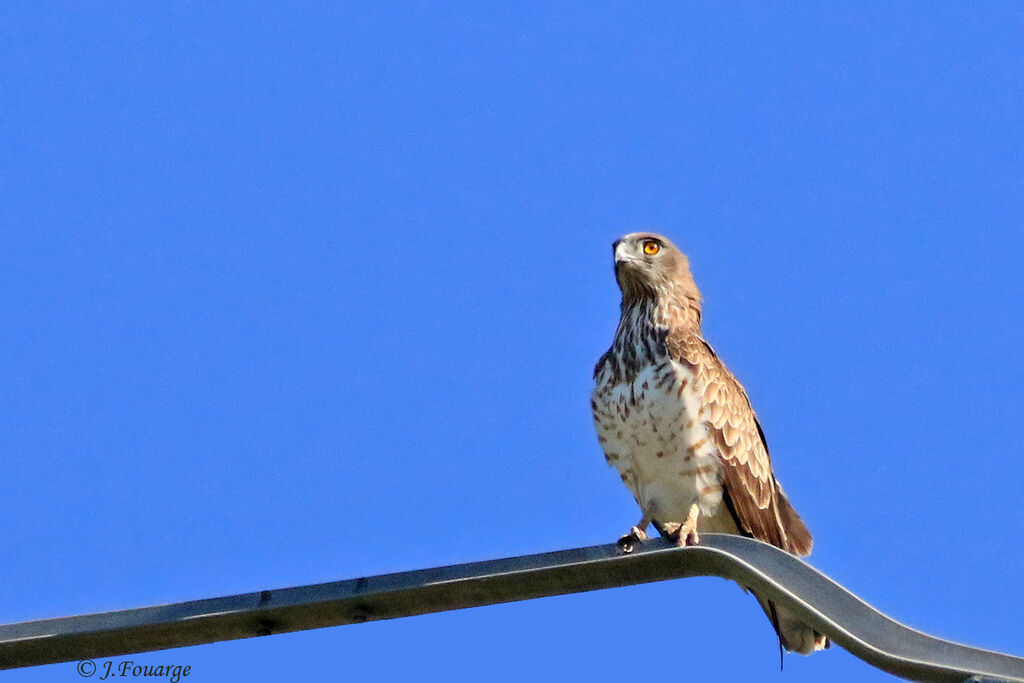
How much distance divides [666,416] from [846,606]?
341 cm

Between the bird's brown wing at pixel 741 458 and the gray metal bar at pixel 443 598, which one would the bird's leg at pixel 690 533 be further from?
the bird's brown wing at pixel 741 458

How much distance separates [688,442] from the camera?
8.10 meters

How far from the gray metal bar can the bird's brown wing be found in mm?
2739

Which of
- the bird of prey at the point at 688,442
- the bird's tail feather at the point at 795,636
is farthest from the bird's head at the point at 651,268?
the bird's tail feather at the point at 795,636

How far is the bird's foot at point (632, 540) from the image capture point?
5156 mm

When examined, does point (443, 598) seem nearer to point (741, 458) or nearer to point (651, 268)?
point (741, 458)

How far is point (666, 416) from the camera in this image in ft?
26.6

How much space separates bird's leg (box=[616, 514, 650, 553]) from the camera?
17.1 ft

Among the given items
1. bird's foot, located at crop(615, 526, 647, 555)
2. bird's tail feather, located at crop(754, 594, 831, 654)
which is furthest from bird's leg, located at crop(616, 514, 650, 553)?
bird's tail feather, located at crop(754, 594, 831, 654)

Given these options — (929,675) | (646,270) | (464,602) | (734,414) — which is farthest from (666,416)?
(929,675)

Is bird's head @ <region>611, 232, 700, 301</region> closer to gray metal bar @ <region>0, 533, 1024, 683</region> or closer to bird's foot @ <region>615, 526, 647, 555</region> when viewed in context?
bird's foot @ <region>615, 526, 647, 555</region>

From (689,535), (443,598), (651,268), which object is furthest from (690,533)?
(651,268)

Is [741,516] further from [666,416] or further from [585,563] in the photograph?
[585,563]

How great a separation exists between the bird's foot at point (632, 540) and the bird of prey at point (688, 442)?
301mm
